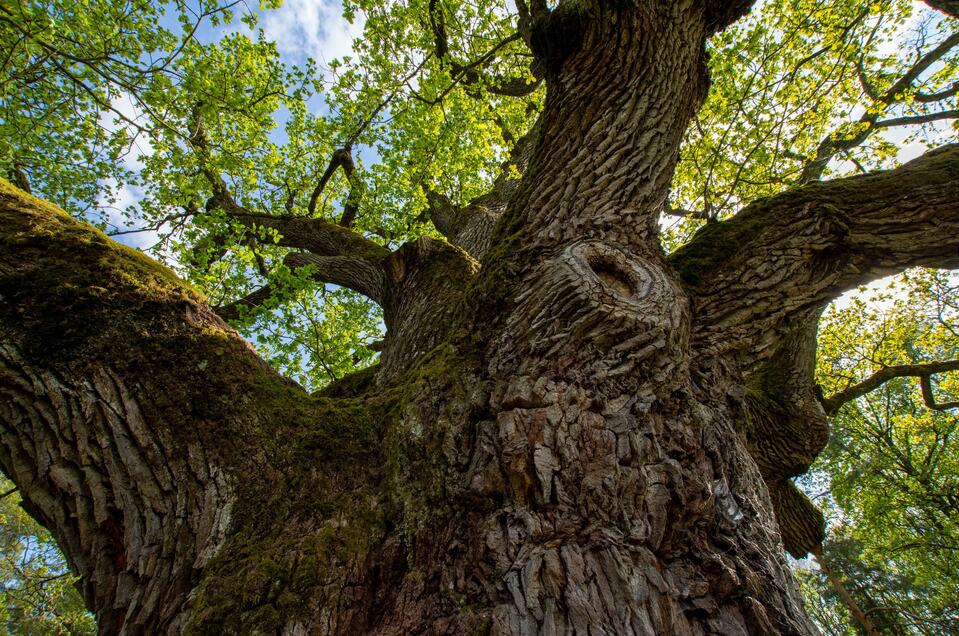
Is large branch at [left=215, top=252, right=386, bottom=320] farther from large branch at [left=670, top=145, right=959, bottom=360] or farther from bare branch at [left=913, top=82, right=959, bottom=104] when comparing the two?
bare branch at [left=913, top=82, right=959, bottom=104]

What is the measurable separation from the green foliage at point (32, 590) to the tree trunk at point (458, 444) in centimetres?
888

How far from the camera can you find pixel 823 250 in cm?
258

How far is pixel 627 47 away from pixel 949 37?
6422mm

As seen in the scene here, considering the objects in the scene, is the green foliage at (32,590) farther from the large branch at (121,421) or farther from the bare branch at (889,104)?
the bare branch at (889,104)

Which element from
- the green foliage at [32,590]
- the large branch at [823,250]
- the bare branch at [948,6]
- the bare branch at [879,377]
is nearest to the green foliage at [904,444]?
the bare branch at [879,377]

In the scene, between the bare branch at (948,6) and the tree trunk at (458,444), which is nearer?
the tree trunk at (458,444)

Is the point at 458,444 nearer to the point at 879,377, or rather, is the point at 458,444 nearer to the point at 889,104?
the point at 879,377

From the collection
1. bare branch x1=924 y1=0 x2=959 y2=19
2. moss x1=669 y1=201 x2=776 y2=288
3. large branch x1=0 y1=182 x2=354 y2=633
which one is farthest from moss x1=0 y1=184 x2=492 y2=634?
bare branch x1=924 y1=0 x2=959 y2=19

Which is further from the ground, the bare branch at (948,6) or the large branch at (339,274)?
the bare branch at (948,6)

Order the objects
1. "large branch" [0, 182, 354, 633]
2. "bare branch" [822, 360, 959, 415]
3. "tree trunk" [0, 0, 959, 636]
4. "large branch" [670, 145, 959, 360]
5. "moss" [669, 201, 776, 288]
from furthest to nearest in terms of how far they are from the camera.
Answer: "bare branch" [822, 360, 959, 415], "moss" [669, 201, 776, 288], "large branch" [670, 145, 959, 360], "large branch" [0, 182, 354, 633], "tree trunk" [0, 0, 959, 636]

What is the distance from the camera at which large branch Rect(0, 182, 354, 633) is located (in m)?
1.45

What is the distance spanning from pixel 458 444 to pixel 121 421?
131 cm

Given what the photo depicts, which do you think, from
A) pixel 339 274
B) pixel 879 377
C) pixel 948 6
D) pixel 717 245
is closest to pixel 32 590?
pixel 339 274

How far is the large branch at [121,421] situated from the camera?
4.75 ft
